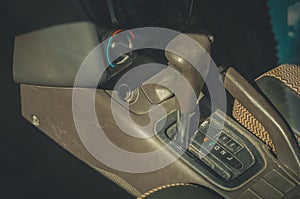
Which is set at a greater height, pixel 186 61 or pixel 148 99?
pixel 186 61

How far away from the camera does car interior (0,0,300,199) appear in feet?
4.19

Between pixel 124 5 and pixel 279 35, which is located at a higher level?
pixel 124 5

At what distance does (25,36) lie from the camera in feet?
4.44

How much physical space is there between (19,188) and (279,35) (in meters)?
1.25

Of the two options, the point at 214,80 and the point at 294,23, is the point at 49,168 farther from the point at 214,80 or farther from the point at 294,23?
the point at 294,23

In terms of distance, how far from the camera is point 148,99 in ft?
4.83

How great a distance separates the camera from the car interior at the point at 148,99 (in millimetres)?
1276

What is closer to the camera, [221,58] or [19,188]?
[221,58]

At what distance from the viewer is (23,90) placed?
5.29ft

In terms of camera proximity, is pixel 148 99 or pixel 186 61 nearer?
pixel 186 61

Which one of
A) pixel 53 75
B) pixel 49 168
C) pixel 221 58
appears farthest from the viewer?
pixel 49 168

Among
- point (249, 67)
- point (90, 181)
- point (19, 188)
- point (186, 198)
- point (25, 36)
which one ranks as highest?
point (25, 36)

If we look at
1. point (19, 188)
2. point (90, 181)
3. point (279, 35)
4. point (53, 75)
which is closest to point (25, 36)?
point (53, 75)

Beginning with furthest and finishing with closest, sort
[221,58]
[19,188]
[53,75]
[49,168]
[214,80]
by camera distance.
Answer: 1. [19,188]
2. [49,168]
3. [221,58]
4. [214,80]
5. [53,75]
